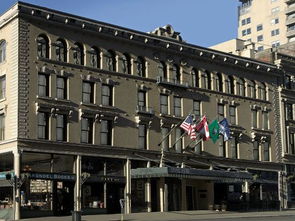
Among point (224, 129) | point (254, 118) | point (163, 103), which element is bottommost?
point (224, 129)

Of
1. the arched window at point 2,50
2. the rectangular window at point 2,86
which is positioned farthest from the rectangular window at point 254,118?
the arched window at point 2,50

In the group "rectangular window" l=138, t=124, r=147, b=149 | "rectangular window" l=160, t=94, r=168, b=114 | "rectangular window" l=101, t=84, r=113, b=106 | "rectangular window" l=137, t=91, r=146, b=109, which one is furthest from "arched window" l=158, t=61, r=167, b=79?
"rectangular window" l=101, t=84, r=113, b=106

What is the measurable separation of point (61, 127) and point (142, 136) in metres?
8.30

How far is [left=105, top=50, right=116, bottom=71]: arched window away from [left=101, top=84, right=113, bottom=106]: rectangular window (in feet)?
5.24

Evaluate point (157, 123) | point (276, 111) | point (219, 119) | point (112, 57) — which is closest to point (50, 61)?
point (112, 57)

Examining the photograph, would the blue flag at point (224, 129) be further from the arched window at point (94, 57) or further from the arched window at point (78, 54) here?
the arched window at point (78, 54)

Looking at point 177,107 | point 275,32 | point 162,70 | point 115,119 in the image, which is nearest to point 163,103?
point 177,107

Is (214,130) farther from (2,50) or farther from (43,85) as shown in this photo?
(2,50)

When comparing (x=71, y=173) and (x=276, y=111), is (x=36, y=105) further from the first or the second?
(x=276, y=111)

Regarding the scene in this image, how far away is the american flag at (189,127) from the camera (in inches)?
1948

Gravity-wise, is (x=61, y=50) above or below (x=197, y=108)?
above

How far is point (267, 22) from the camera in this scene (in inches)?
5266

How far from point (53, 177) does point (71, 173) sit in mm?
1858

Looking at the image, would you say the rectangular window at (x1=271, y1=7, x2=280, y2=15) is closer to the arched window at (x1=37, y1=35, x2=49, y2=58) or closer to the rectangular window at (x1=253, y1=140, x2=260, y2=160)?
the rectangular window at (x1=253, y1=140, x2=260, y2=160)
